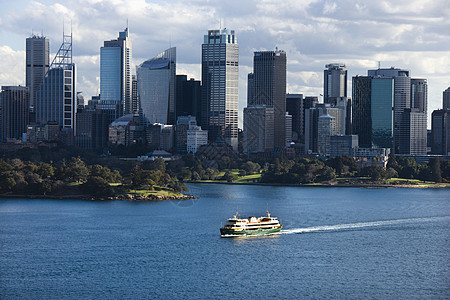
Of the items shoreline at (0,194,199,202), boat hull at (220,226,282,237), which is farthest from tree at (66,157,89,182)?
boat hull at (220,226,282,237)

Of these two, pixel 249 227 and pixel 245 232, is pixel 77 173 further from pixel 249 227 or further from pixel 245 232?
pixel 245 232

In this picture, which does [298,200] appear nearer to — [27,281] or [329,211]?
[329,211]

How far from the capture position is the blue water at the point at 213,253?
259ft

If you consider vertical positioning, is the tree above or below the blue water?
above

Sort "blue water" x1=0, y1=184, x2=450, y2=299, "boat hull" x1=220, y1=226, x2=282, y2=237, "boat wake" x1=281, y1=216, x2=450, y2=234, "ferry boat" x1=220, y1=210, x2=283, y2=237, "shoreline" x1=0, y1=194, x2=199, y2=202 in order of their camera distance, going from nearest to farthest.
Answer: "blue water" x1=0, y1=184, x2=450, y2=299, "boat hull" x1=220, y1=226, x2=282, y2=237, "ferry boat" x1=220, y1=210, x2=283, y2=237, "boat wake" x1=281, y1=216, x2=450, y2=234, "shoreline" x1=0, y1=194, x2=199, y2=202

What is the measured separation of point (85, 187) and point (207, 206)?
28393 millimetres

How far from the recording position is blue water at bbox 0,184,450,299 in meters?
78.9

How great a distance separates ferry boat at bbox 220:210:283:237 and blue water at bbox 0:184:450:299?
1800mm

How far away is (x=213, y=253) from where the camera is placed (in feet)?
315

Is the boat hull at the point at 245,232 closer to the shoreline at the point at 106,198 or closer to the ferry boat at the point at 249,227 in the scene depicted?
the ferry boat at the point at 249,227

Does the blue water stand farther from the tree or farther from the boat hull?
the tree

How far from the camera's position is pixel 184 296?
76250 millimetres

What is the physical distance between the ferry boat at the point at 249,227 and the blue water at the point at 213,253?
1.80 metres

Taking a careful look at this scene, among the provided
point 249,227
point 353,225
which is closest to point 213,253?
point 249,227
